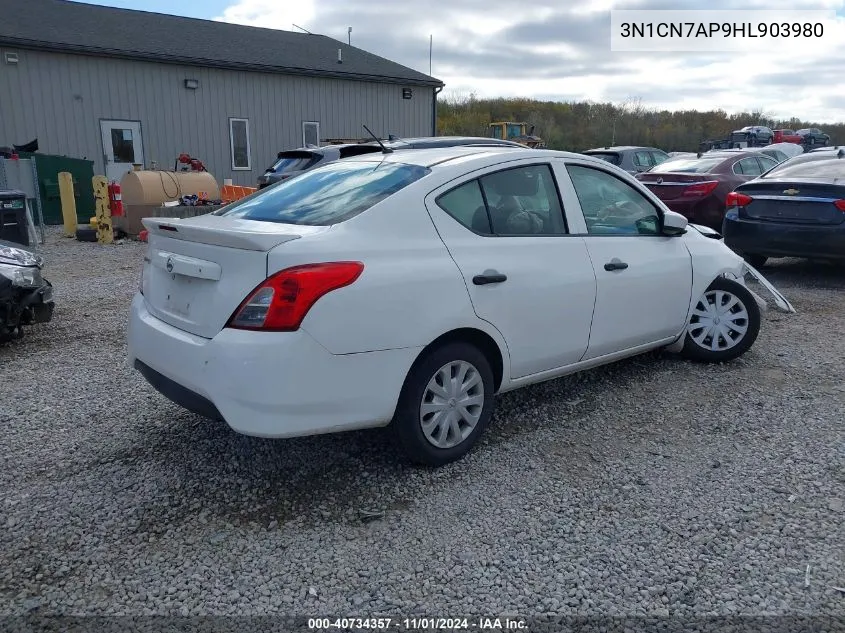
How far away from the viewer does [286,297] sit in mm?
2926

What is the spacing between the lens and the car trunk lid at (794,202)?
7574 mm

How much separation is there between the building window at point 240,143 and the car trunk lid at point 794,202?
1466 centimetres

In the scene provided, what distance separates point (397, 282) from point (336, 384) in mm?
532

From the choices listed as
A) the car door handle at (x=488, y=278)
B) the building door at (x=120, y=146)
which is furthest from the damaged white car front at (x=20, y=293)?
the building door at (x=120, y=146)

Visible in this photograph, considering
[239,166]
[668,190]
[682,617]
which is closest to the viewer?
[682,617]

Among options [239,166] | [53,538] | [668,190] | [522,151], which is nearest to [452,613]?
[53,538]

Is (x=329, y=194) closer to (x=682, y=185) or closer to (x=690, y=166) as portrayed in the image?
(x=682, y=185)

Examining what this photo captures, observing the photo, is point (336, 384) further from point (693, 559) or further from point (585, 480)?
point (693, 559)

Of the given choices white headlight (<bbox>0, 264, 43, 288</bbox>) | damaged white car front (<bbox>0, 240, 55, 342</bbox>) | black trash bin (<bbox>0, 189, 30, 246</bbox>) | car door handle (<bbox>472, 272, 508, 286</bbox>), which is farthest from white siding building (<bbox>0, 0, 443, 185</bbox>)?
car door handle (<bbox>472, 272, 508, 286</bbox>)

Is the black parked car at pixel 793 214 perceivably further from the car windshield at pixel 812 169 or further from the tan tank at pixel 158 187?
the tan tank at pixel 158 187

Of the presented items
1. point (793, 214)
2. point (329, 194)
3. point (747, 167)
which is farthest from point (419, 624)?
point (747, 167)

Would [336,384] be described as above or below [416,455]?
above

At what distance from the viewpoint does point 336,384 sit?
303cm

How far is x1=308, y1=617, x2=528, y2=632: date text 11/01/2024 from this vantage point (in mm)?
2443
